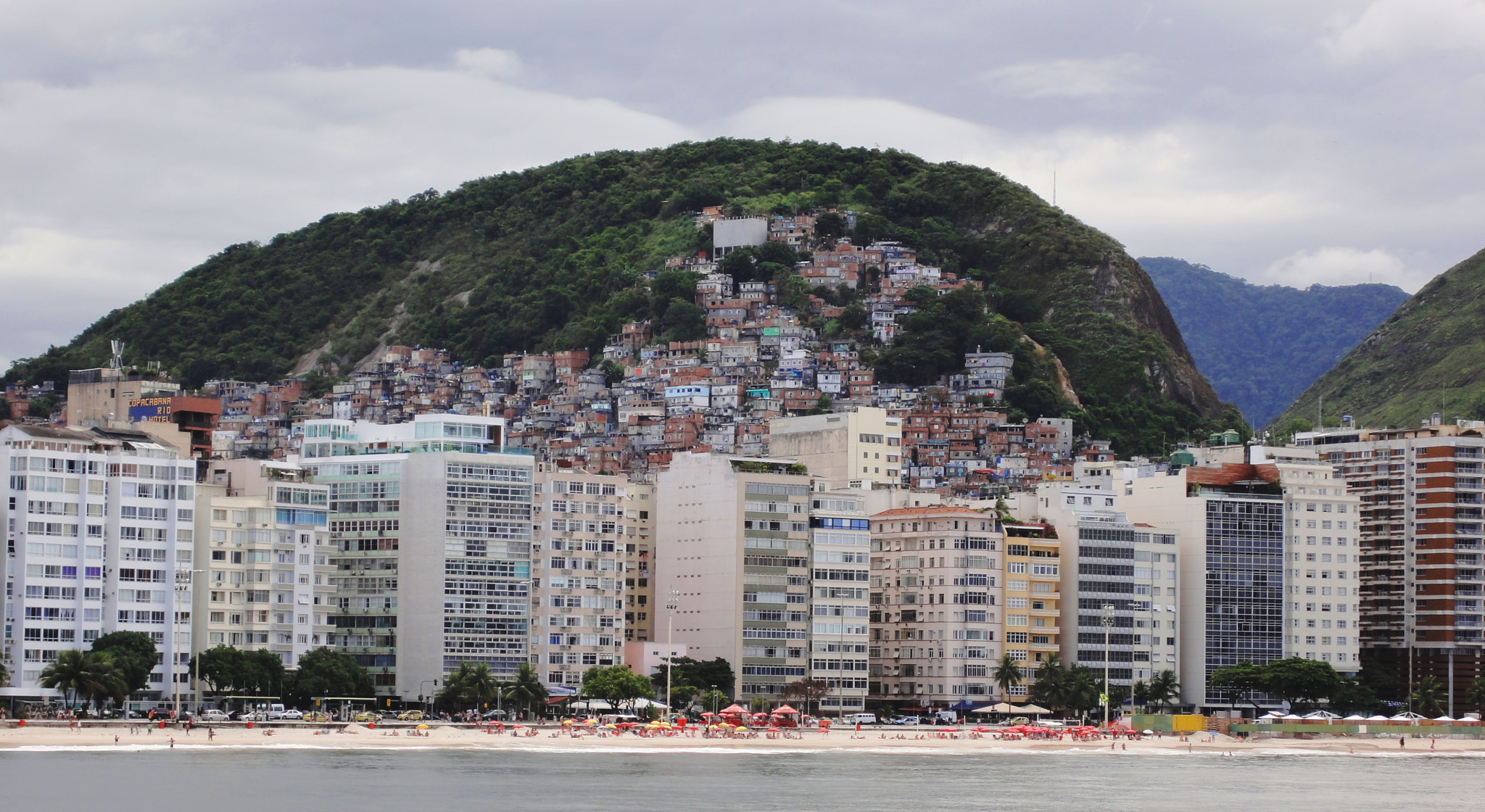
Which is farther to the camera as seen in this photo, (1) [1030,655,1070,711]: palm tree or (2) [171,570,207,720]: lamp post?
(1) [1030,655,1070,711]: palm tree

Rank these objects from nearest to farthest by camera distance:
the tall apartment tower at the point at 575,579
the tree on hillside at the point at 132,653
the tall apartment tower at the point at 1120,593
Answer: the tree on hillside at the point at 132,653
the tall apartment tower at the point at 575,579
the tall apartment tower at the point at 1120,593

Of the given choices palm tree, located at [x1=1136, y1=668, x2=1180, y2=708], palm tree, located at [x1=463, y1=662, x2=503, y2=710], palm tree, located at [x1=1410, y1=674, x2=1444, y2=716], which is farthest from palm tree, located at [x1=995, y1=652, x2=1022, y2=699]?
palm tree, located at [x1=463, y1=662, x2=503, y2=710]

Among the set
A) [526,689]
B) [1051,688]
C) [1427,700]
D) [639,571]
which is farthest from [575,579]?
[1427,700]

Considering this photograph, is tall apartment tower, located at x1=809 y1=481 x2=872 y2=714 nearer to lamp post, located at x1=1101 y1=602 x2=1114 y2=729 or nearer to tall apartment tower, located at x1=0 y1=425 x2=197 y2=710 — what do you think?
lamp post, located at x1=1101 y1=602 x2=1114 y2=729

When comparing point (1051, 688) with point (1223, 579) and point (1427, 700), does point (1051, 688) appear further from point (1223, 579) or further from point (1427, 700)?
point (1427, 700)

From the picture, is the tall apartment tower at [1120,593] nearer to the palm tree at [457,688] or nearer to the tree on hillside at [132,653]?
the palm tree at [457,688]

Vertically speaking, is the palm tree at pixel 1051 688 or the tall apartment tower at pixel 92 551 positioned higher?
the tall apartment tower at pixel 92 551

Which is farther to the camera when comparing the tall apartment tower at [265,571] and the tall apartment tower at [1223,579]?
the tall apartment tower at [1223,579]

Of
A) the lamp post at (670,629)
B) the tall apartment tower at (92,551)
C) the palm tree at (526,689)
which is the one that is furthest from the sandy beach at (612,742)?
the lamp post at (670,629)
